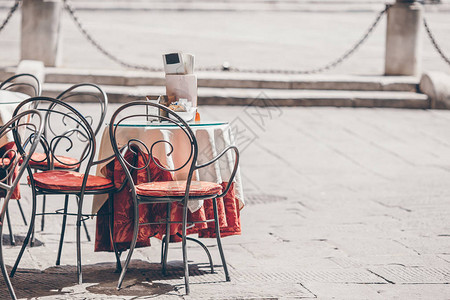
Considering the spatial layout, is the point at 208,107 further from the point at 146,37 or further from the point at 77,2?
the point at 77,2

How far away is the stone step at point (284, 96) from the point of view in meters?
10.8

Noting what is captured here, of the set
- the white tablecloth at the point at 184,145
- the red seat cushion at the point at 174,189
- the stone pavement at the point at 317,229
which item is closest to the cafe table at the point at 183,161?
the white tablecloth at the point at 184,145

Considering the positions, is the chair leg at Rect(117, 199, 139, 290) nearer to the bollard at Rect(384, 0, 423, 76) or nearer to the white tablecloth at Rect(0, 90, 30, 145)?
the white tablecloth at Rect(0, 90, 30, 145)

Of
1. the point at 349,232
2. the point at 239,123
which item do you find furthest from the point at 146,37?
the point at 349,232

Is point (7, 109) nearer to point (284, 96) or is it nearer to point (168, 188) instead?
point (168, 188)

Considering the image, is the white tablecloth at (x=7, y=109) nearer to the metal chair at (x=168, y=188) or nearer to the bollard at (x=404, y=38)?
the metal chair at (x=168, y=188)

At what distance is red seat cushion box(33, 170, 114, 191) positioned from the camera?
4637 mm

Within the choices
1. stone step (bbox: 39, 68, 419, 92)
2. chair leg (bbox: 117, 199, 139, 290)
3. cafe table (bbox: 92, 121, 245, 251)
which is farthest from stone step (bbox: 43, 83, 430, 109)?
chair leg (bbox: 117, 199, 139, 290)

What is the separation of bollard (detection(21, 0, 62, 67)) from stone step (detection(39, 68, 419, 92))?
0.33 meters

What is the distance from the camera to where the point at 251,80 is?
1159cm

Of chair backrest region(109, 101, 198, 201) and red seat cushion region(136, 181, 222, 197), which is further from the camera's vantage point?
red seat cushion region(136, 181, 222, 197)

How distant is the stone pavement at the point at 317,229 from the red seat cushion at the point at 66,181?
53 cm

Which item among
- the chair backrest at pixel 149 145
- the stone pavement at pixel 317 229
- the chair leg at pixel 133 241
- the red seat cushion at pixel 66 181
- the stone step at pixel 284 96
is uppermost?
the chair backrest at pixel 149 145

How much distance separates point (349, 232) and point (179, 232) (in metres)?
1.54
